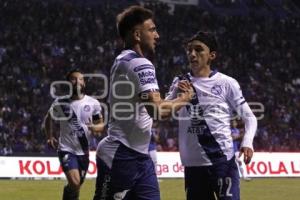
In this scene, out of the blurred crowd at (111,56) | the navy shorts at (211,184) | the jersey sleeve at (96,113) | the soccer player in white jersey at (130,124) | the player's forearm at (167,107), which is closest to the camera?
the player's forearm at (167,107)

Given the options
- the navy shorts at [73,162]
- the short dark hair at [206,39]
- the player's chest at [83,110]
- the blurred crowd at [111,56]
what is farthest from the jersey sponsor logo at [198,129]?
the blurred crowd at [111,56]

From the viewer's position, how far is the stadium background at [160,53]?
29.4 m

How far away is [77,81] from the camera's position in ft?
40.5

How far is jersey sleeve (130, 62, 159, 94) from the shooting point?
19.0 ft

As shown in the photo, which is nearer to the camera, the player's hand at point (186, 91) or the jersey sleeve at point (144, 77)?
the jersey sleeve at point (144, 77)

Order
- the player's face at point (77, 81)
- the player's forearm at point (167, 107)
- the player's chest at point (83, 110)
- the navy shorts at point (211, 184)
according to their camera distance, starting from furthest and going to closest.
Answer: the player's chest at point (83, 110), the player's face at point (77, 81), the navy shorts at point (211, 184), the player's forearm at point (167, 107)

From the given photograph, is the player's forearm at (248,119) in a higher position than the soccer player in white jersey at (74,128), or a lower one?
higher

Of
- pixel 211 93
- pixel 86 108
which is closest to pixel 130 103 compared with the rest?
pixel 211 93

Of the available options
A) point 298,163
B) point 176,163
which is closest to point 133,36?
point 176,163

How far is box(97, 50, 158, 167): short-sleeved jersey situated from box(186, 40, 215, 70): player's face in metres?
1.97

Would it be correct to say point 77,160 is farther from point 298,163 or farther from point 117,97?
point 298,163

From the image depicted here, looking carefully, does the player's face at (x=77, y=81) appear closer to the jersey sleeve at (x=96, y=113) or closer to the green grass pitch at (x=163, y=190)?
the jersey sleeve at (x=96, y=113)

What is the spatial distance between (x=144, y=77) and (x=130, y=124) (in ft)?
1.64

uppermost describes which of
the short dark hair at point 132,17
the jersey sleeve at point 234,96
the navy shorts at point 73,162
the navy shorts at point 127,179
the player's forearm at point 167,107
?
the short dark hair at point 132,17
